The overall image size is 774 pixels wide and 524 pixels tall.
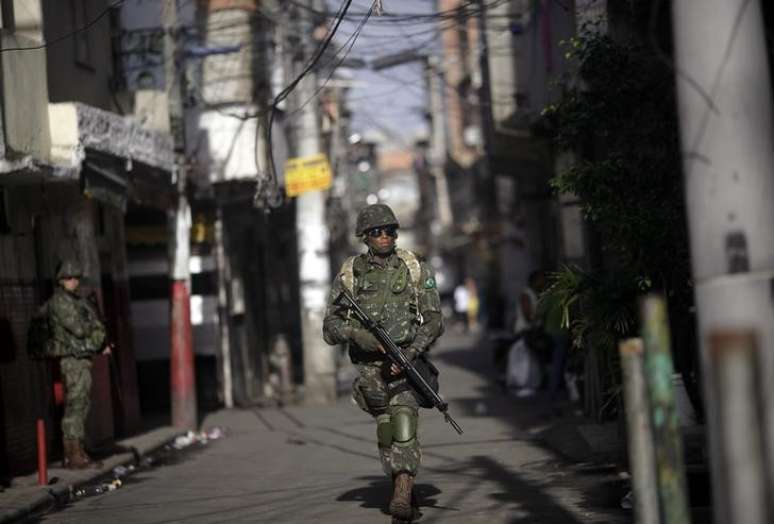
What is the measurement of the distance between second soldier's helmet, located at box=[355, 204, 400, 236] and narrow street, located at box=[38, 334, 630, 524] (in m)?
1.94

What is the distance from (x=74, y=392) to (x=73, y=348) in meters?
0.43

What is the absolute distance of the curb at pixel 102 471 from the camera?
Answer: 400 inches

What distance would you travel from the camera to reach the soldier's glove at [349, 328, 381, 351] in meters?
8.55

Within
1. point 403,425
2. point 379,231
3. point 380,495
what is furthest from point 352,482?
point 379,231

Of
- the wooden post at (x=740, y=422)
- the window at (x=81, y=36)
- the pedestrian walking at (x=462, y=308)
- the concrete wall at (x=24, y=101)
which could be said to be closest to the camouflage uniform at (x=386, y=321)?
the wooden post at (x=740, y=422)

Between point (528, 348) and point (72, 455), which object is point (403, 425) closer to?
point (72, 455)

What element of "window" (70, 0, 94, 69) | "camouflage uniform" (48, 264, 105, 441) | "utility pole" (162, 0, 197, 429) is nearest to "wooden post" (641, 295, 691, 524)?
"camouflage uniform" (48, 264, 105, 441)

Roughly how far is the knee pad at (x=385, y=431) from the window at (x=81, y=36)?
8.52 metres

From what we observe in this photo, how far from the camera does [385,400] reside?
28.3 ft

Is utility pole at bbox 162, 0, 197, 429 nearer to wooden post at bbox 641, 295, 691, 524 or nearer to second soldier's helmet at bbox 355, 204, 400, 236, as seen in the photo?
second soldier's helmet at bbox 355, 204, 400, 236

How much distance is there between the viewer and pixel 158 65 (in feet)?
57.3

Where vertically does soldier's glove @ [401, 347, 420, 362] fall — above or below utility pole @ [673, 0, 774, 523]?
below

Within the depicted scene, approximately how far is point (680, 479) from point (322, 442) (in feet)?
33.3

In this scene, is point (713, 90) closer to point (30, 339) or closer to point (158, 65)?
point (30, 339)
